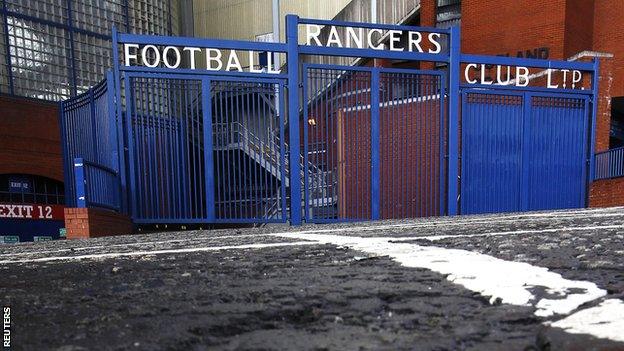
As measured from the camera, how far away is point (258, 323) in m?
1.33

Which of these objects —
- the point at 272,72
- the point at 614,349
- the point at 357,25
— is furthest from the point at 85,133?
the point at 614,349

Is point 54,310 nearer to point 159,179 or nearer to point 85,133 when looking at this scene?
point 159,179

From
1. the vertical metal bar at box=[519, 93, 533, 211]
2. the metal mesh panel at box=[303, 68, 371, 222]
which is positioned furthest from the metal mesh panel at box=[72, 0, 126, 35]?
the vertical metal bar at box=[519, 93, 533, 211]

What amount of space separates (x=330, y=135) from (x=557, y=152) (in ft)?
15.9

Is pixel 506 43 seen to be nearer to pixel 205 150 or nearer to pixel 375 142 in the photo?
pixel 375 142

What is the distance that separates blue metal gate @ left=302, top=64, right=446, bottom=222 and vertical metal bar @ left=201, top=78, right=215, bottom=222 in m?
1.53

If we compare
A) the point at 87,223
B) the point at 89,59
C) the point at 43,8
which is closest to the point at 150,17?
the point at 89,59

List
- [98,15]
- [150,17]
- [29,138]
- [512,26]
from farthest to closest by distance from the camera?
[150,17]
[512,26]
[98,15]
[29,138]

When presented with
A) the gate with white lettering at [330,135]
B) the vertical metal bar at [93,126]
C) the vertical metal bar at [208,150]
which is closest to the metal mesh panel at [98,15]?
the vertical metal bar at [93,126]

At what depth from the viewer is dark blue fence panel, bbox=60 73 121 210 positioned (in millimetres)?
6547

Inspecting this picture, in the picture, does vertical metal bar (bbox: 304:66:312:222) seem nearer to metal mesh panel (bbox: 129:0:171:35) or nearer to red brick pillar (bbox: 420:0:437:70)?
metal mesh panel (bbox: 129:0:171:35)

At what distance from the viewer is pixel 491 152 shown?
877 centimetres

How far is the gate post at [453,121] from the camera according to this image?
832 cm

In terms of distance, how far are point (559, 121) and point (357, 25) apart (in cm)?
464
